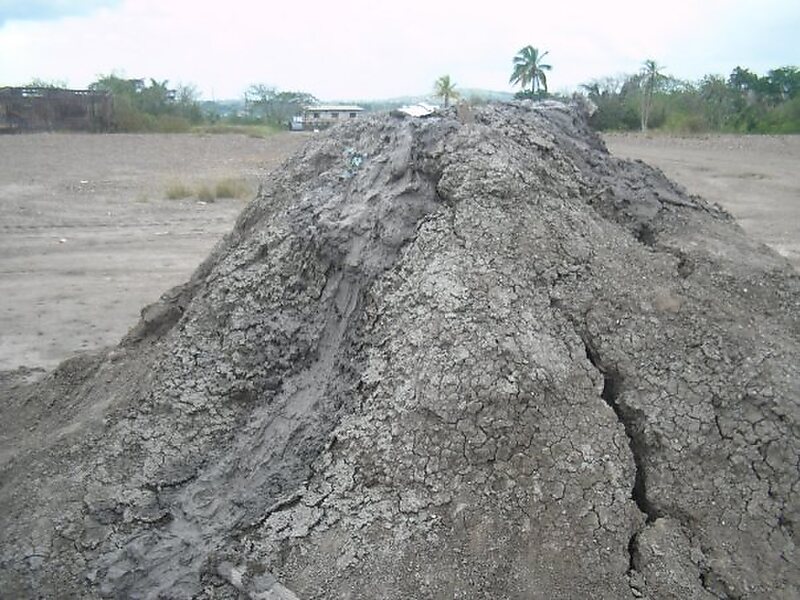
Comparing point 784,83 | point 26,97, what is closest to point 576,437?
point 26,97

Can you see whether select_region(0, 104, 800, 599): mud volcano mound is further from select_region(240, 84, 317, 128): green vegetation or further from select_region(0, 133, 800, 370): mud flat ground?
select_region(240, 84, 317, 128): green vegetation

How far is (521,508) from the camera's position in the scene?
100 inches

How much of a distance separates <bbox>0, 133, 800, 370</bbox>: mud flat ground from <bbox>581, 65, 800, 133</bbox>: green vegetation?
2992 millimetres

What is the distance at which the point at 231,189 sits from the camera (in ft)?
45.1

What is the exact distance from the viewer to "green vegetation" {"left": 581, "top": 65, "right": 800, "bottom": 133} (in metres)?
25.7

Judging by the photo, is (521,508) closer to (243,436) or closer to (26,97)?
(243,436)

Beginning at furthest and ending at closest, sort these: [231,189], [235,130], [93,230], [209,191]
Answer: [235,130] → [231,189] → [209,191] → [93,230]

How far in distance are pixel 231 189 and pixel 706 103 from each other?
20784 mm

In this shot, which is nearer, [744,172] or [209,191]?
[209,191]

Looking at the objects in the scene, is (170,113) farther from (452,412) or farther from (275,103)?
(452,412)

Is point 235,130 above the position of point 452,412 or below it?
above

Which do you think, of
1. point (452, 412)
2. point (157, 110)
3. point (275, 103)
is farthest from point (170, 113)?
point (452, 412)

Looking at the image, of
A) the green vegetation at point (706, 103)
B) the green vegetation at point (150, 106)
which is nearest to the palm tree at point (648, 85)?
the green vegetation at point (706, 103)

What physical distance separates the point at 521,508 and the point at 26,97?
22.5 m
